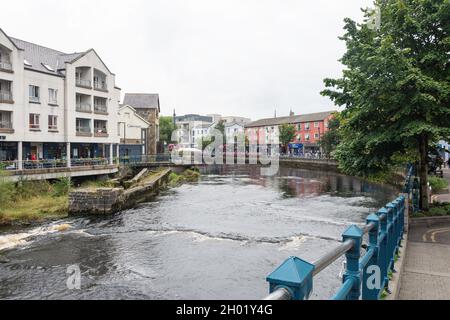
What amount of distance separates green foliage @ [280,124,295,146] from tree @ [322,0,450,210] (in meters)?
72.8

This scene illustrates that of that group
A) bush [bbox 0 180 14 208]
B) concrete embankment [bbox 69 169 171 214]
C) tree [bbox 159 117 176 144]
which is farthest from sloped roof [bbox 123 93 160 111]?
bush [bbox 0 180 14 208]

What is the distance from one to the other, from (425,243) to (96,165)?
3259cm

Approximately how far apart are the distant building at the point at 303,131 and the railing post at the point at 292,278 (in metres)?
82.8

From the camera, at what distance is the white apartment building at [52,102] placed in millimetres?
32344

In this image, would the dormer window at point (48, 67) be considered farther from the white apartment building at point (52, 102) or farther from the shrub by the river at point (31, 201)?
the shrub by the river at point (31, 201)

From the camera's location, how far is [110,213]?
2514 centimetres

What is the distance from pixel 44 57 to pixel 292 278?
43.0 m

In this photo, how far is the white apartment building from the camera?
32.3m

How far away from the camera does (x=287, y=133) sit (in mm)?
90688

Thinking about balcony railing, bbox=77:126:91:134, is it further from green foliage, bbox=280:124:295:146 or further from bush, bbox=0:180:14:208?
green foliage, bbox=280:124:295:146

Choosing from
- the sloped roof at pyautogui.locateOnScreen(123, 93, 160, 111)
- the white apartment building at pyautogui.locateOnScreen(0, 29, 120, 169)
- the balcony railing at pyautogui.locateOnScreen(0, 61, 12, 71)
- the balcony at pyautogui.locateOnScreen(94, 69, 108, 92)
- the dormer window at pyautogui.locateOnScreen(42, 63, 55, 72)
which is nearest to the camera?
the balcony railing at pyautogui.locateOnScreen(0, 61, 12, 71)

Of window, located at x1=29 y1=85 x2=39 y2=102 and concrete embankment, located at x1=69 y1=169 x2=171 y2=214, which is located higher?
window, located at x1=29 y1=85 x2=39 y2=102

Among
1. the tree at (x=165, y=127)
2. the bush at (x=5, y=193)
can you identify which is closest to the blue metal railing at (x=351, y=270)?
the bush at (x=5, y=193)

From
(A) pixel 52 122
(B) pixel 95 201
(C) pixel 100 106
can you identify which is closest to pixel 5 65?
(A) pixel 52 122
